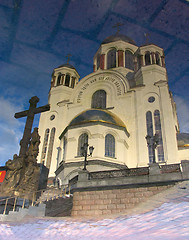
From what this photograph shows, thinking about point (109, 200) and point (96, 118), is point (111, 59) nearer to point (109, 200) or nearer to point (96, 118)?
point (96, 118)

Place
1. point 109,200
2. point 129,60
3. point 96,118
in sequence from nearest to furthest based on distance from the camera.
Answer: point 109,200
point 96,118
point 129,60

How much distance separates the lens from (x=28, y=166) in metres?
13.5

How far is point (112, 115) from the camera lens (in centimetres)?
2441

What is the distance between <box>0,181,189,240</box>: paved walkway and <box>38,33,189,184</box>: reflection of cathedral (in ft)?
36.5

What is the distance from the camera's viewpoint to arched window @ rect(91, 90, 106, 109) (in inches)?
1147

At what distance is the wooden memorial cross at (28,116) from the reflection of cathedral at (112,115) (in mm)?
7261

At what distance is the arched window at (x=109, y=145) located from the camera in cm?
2185

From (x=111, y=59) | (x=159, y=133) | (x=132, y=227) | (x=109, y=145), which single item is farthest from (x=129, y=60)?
(x=132, y=227)

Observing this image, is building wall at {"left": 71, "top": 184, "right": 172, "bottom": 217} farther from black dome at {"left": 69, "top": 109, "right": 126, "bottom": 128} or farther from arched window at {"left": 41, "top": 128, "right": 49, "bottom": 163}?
arched window at {"left": 41, "top": 128, "right": 49, "bottom": 163}

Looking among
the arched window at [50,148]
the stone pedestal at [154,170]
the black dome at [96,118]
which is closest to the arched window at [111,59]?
the black dome at [96,118]

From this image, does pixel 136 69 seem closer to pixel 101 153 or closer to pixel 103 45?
pixel 103 45

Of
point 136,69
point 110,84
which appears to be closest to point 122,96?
point 110,84

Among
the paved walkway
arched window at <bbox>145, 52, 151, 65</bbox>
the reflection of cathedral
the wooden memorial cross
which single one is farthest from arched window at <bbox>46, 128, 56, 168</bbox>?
the paved walkway

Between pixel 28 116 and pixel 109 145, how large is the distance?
910 cm
